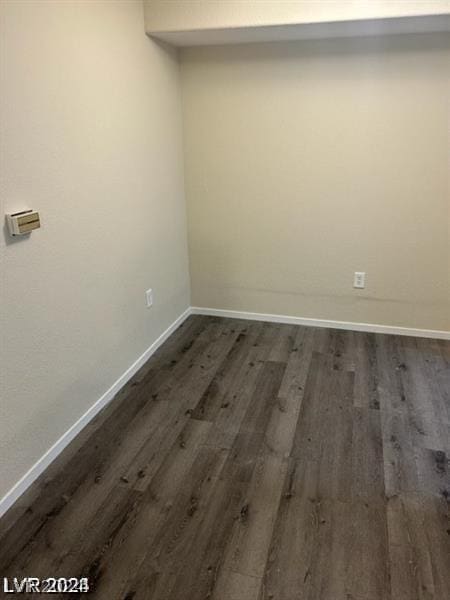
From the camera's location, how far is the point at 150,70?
8.98 feet

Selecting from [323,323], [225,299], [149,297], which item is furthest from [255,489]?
[225,299]

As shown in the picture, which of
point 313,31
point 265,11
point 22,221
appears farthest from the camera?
point 313,31

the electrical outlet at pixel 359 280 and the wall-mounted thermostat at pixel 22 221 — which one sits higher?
the wall-mounted thermostat at pixel 22 221

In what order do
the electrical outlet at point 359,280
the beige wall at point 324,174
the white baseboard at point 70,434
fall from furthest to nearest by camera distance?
the electrical outlet at point 359,280 → the beige wall at point 324,174 → the white baseboard at point 70,434

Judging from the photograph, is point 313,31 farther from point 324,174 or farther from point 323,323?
point 323,323

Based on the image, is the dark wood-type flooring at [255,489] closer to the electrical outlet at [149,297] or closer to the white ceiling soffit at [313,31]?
the electrical outlet at [149,297]

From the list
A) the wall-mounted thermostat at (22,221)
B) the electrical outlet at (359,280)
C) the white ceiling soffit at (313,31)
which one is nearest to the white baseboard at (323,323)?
the electrical outlet at (359,280)

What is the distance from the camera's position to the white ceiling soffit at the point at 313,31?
7.98ft

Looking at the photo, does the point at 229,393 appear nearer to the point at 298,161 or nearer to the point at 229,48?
the point at 298,161

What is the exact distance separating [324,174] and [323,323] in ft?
3.74

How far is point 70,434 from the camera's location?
224 centimetres

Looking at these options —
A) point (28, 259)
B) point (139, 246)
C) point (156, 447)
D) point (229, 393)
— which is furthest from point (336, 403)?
point (28, 259)

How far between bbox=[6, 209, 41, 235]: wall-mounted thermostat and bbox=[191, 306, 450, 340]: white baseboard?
206 centimetres

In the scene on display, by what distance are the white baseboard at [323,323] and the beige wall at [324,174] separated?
0.17 feet
